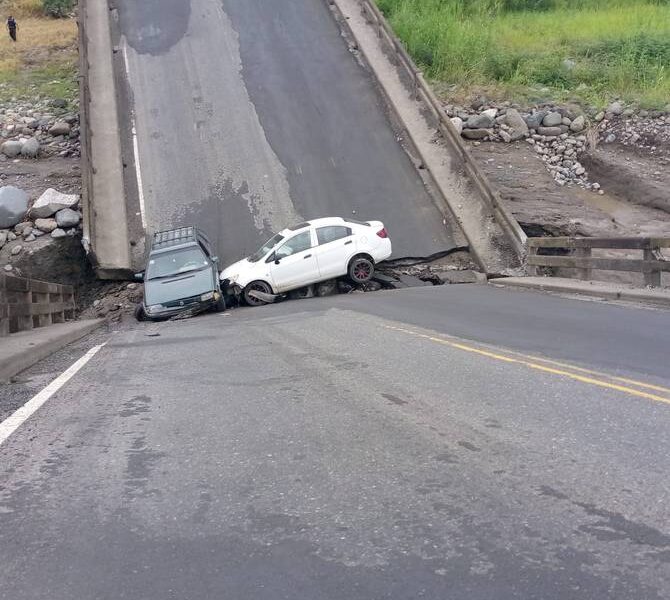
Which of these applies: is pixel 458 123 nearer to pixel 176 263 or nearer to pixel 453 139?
pixel 453 139

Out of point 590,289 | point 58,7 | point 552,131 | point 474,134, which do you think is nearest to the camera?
point 590,289

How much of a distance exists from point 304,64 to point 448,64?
770cm

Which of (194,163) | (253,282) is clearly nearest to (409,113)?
(194,163)

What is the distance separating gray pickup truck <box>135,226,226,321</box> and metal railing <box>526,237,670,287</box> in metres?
A: 8.00

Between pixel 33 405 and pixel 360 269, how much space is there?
44.5 feet

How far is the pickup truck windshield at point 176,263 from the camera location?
20.1 m

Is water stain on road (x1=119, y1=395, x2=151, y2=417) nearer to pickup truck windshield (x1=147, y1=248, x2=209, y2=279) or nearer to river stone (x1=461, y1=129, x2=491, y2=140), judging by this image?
pickup truck windshield (x1=147, y1=248, x2=209, y2=279)

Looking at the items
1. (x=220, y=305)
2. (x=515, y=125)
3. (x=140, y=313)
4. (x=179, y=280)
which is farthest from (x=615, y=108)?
(x=140, y=313)

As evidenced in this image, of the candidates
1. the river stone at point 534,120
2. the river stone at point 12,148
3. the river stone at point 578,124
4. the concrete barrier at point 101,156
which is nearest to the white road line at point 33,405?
the concrete barrier at point 101,156

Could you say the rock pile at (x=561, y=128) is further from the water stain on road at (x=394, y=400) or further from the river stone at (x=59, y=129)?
the water stain on road at (x=394, y=400)

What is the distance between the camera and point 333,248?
21.0 m

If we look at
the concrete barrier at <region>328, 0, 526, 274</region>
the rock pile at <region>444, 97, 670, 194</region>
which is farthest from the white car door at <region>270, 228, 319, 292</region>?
the rock pile at <region>444, 97, 670, 194</region>

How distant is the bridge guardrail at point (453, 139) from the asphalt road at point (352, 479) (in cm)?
1222

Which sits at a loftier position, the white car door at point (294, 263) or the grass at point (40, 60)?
the grass at point (40, 60)
